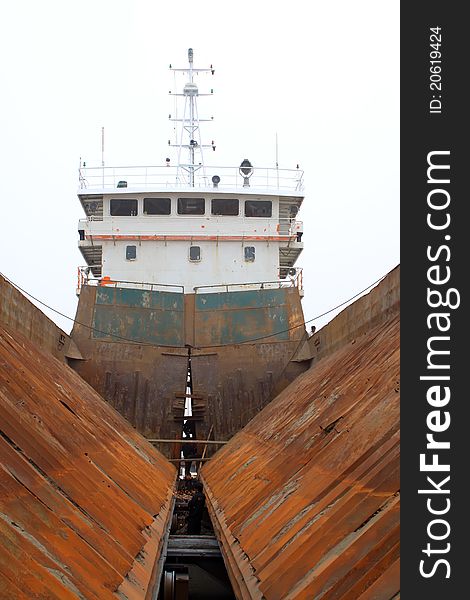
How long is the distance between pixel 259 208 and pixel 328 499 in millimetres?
18389

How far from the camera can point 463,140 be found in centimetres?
428

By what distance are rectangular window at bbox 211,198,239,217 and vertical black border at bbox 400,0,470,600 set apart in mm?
18873

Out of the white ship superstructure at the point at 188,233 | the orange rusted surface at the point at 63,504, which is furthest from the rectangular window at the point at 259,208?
the orange rusted surface at the point at 63,504

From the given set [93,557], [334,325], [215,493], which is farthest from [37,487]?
[334,325]

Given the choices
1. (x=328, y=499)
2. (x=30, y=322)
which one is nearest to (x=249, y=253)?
(x=30, y=322)

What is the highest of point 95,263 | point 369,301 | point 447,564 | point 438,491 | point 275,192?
point 275,192

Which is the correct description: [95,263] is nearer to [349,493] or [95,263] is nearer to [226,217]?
[226,217]

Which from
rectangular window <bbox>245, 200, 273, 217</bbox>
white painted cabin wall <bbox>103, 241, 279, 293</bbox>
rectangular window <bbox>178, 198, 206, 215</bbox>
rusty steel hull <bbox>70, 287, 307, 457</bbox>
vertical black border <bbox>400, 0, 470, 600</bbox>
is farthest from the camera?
rectangular window <bbox>245, 200, 273, 217</bbox>

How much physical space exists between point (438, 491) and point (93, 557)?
7.21ft

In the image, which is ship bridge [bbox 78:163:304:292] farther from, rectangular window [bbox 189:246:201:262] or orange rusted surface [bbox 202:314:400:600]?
orange rusted surface [bbox 202:314:400:600]

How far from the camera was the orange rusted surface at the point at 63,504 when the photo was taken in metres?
3.97

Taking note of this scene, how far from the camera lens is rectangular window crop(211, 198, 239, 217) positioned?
23.2 metres

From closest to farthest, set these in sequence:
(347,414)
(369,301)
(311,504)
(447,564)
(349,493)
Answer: (447,564)
(349,493)
(311,504)
(347,414)
(369,301)

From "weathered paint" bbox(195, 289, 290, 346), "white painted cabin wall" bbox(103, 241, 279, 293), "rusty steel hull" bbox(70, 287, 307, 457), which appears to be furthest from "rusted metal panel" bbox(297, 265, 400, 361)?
"white painted cabin wall" bbox(103, 241, 279, 293)
